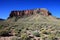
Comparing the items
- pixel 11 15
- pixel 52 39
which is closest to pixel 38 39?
pixel 52 39

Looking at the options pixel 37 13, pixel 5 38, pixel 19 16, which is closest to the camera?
pixel 5 38

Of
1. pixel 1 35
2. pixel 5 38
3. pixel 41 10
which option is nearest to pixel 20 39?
pixel 5 38

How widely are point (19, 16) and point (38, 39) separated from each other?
95112mm

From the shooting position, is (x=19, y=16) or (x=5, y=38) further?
(x=19, y=16)

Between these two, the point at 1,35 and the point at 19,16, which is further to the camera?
the point at 19,16

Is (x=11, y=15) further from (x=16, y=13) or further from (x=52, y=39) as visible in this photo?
(x=52, y=39)

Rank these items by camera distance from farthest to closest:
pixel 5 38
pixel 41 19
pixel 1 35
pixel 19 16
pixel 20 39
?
1. pixel 19 16
2. pixel 41 19
3. pixel 1 35
4. pixel 5 38
5. pixel 20 39

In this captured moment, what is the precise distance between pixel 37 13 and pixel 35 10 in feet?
21.1

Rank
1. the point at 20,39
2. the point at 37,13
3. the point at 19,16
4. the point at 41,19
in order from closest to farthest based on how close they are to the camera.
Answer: the point at 20,39 < the point at 41,19 < the point at 37,13 < the point at 19,16

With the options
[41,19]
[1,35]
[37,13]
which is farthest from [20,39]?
[37,13]

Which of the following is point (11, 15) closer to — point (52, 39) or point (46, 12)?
point (46, 12)

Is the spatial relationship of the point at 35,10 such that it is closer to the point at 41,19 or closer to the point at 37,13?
the point at 37,13

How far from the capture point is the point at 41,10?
122312mm

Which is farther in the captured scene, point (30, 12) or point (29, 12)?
point (29, 12)
